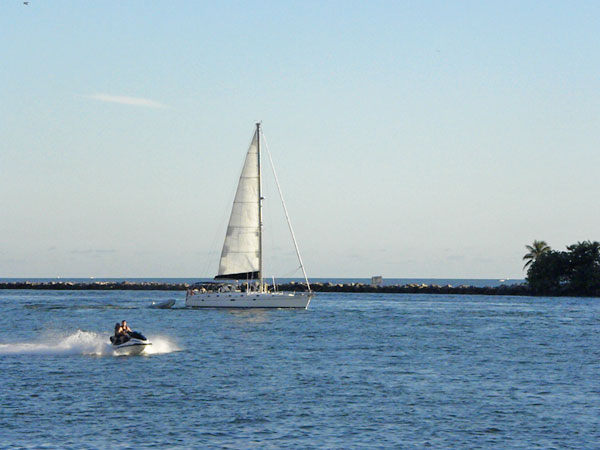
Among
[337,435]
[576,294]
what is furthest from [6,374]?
[576,294]

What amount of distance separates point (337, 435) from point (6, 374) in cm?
2061

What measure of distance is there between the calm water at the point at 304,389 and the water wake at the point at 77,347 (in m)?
0.13

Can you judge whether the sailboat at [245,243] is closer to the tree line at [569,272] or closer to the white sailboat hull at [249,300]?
the white sailboat hull at [249,300]

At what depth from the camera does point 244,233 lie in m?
93.5

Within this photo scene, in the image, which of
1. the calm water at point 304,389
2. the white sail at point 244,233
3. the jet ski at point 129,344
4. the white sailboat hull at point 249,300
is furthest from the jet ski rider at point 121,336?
the white sail at point 244,233

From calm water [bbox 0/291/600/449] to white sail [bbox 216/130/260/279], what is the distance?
19.5 meters

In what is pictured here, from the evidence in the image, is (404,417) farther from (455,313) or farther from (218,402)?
(455,313)

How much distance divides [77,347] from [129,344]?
16.2ft

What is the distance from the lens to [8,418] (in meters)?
32.0

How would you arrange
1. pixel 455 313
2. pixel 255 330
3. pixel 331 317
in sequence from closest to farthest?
pixel 255 330
pixel 331 317
pixel 455 313

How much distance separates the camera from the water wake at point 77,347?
54.1m

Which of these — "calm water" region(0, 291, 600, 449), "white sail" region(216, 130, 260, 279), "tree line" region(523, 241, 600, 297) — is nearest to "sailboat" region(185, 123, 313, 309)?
"white sail" region(216, 130, 260, 279)

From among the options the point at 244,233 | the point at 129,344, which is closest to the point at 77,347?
the point at 129,344

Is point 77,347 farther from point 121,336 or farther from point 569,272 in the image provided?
point 569,272
